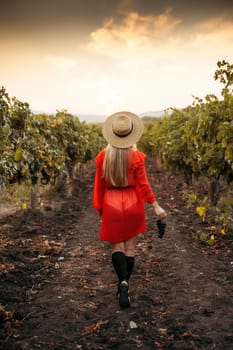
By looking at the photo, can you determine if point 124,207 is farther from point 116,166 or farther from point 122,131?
point 122,131

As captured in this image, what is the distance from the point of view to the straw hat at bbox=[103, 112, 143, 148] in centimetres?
398

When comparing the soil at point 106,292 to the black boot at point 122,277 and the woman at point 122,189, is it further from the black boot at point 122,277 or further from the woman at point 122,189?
→ the woman at point 122,189

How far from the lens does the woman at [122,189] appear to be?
3.95m

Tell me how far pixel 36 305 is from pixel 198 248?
3014 millimetres

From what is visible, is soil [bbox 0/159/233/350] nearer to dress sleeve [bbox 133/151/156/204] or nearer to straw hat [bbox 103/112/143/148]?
dress sleeve [bbox 133/151/156/204]

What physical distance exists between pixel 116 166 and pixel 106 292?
60.5 inches

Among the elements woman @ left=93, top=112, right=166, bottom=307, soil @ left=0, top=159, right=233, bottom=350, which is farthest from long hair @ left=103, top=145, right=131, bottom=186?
soil @ left=0, top=159, right=233, bottom=350

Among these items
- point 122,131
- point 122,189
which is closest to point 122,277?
point 122,189

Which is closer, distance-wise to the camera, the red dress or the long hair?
the long hair

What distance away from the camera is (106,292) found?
4320 mm

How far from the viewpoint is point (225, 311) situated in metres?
3.68

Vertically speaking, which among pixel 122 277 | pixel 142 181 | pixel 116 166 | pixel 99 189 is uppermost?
pixel 116 166

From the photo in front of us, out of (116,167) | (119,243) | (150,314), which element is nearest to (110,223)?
(119,243)

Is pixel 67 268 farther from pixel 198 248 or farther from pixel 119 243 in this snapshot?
pixel 198 248
